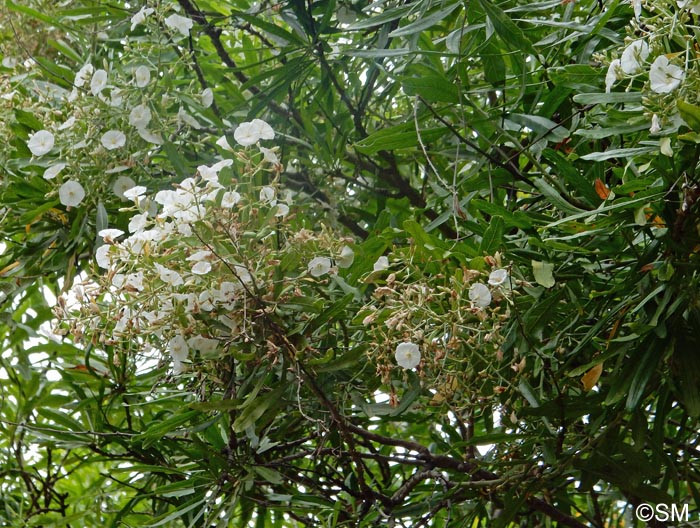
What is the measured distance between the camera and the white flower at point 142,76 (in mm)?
963

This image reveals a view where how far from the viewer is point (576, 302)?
0.80 meters

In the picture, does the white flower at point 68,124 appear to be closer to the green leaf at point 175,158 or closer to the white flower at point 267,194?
the green leaf at point 175,158

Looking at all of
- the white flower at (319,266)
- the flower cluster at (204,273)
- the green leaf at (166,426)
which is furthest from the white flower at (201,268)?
the green leaf at (166,426)

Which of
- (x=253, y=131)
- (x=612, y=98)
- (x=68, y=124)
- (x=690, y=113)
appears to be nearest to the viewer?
(x=690, y=113)

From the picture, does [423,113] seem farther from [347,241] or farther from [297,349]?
[297,349]

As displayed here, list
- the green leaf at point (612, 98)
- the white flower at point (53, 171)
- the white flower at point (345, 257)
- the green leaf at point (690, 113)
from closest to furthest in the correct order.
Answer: the green leaf at point (690, 113)
the green leaf at point (612, 98)
the white flower at point (345, 257)
the white flower at point (53, 171)

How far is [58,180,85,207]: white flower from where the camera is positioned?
3.10 feet

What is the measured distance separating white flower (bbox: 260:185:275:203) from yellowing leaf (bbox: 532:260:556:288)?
0.24 m

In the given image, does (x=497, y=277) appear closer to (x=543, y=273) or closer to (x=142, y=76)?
(x=543, y=273)

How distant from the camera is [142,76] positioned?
3.17ft

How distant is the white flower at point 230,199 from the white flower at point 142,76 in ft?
0.86

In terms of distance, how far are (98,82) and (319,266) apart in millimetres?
343

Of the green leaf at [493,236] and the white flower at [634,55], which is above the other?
the white flower at [634,55]

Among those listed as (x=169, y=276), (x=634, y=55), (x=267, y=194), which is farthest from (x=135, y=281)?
(x=634, y=55)
